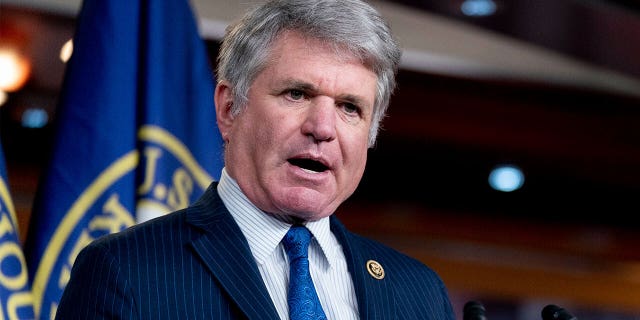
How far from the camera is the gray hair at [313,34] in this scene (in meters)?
1.55

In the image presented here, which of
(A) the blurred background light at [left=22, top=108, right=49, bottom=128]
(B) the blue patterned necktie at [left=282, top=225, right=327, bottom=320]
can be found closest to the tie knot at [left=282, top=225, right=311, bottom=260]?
(B) the blue patterned necktie at [left=282, top=225, right=327, bottom=320]

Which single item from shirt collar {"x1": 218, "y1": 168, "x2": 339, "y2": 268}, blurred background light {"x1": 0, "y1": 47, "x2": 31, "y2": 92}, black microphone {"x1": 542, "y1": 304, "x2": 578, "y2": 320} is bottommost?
black microphone {"x1": 542, "y1": 304, "x2": 578, "y2": 320}

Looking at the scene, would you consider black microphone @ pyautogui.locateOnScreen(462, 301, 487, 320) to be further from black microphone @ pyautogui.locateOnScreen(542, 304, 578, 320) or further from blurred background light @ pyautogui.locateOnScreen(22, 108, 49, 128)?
blurred background light @ pyautogui.locateOnScreen(22, 108, 49, 128)

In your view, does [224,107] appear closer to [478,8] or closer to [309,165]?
[309,165]

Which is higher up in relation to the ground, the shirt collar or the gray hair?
the gray hair

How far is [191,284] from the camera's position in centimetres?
142

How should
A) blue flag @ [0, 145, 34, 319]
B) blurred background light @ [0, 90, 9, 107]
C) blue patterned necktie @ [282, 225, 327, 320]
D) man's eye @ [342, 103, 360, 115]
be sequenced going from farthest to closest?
1. blurred background light @ [0, 90, 9, 107]
2. blue flag @ [0, 145, 34, 319]
3. man's eye @ [342, 103, 360, 115]
4. blue patterned necktie @ [282, 225, 327, 320]

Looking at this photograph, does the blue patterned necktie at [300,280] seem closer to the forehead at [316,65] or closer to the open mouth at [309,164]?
the open mouth at [309,164]

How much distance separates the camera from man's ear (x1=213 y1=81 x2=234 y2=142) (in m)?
1.64

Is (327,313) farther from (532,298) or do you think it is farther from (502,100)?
(532,298)

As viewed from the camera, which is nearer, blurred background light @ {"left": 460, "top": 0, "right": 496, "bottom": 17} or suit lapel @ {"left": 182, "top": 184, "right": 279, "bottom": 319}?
suit lapel @ {"left": 182, "top": 184, "right": 279, "bottom": 319}

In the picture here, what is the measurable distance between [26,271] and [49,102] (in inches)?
139

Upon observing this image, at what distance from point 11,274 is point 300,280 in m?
0.82

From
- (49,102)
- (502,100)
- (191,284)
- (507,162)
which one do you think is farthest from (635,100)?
(191,284)
